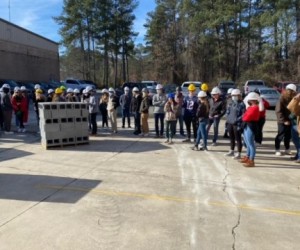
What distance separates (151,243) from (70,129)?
746 cm

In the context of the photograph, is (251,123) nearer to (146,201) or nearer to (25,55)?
(146,201)

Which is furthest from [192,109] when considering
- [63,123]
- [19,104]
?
[19,104]

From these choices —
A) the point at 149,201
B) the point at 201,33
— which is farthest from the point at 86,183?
the point at 201,33

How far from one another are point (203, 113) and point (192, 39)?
52.0m

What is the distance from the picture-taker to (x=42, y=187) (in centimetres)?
721

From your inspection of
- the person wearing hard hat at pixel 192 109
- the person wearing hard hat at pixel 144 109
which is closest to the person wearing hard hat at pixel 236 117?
the person wearing hard hat at pixel 192 109

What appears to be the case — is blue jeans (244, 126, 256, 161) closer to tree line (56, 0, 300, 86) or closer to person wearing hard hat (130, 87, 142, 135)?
person wearing hard hat (130, 87, 142, 135)

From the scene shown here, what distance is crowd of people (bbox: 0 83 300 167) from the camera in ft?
29.6

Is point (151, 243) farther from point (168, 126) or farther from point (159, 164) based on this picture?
point (168, 126)

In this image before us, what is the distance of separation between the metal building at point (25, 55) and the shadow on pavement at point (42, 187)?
127 feet

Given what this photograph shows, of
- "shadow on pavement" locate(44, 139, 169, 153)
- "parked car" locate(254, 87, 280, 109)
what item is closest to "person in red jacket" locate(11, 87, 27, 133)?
"shadow on pavement" locate(44, 139, 169, 153)

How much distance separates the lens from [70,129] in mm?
11703

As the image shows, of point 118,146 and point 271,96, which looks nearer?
point 118,146

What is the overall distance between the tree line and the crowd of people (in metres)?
34.7
